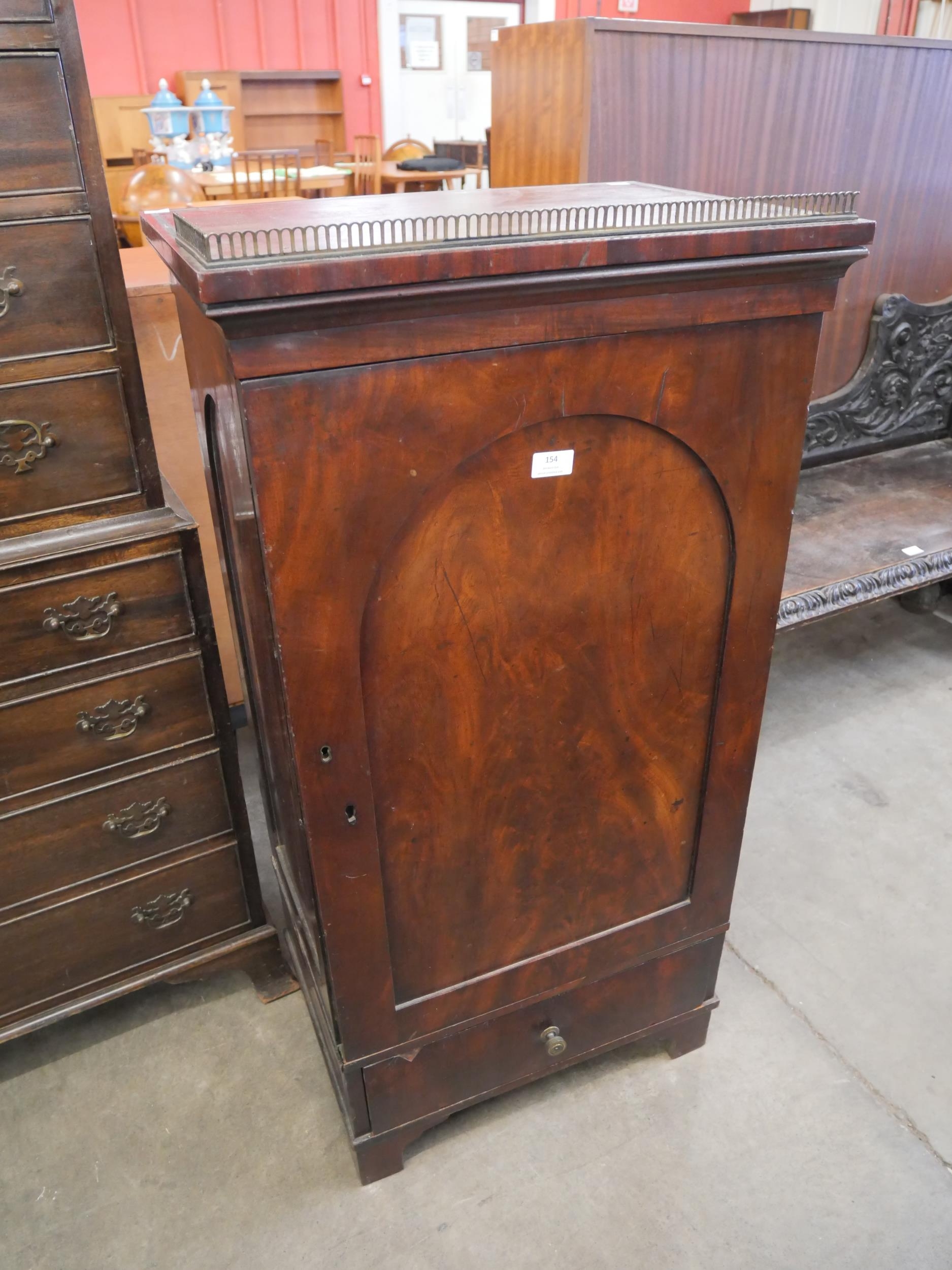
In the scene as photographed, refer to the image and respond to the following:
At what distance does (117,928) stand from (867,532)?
6.23 feet

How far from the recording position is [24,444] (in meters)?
1.17

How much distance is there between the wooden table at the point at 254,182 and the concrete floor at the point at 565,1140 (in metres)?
4.50

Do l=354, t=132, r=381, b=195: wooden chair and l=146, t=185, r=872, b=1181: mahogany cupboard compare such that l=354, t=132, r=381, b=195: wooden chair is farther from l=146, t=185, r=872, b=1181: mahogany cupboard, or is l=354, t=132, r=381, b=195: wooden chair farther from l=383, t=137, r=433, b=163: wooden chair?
l=146, t=185, r=872, b=1181: mahogany cupboard

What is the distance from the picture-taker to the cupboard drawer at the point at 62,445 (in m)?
1.16

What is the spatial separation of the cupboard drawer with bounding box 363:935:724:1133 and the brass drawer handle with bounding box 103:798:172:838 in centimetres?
50

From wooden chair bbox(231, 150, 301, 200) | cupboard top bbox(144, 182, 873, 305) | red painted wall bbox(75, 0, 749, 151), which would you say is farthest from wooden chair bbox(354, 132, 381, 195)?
cupboard top bbox(144, 182, 873, 305)

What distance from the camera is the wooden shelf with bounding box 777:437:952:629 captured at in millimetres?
2092

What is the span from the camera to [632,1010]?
1452 mm

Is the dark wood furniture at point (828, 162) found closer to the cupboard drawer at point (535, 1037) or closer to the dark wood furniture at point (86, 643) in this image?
the cupboard drawer at point (535, 1037)

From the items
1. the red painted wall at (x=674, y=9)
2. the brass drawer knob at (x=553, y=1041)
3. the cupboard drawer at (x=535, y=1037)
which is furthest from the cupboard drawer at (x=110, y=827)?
the red painted wall at (x=674, y=9)

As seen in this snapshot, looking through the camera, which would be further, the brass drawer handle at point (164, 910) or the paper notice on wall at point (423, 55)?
the paper notice on wall at point (423, 55)

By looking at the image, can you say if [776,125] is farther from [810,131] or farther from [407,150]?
[407,150]

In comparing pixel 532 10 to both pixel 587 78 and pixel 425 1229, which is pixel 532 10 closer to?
pixel 587 78

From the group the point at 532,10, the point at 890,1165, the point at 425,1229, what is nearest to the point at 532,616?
the point at 425,1229
